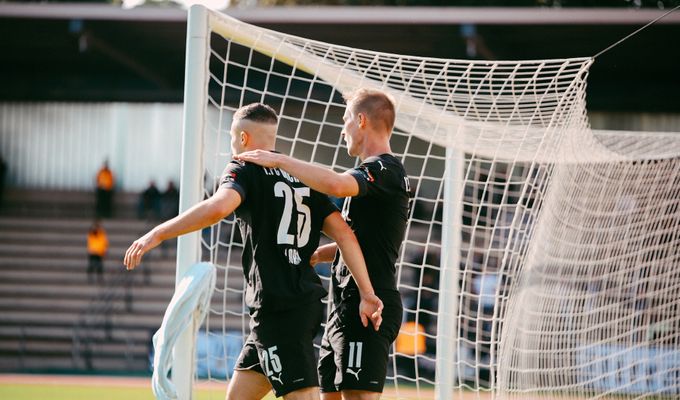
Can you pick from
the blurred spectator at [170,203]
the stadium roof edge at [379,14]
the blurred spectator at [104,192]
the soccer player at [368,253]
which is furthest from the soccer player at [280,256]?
the blurred spectator at [104,192]

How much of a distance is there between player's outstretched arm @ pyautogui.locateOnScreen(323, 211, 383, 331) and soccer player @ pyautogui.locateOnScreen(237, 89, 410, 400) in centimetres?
6

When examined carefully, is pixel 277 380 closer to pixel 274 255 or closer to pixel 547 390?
pixel 274 255

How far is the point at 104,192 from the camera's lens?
22.6 m

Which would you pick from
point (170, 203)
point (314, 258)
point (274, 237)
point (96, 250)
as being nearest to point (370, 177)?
point (274, 237)

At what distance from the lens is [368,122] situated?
4.50 meters

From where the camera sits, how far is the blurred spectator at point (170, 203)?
21406mm

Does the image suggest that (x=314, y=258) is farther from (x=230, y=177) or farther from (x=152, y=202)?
(x=152, y=202)

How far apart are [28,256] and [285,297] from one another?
725 inches

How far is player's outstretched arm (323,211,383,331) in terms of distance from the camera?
13.9 ft

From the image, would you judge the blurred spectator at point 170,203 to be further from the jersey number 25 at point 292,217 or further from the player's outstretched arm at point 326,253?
the jersey number 25 at point 292,217

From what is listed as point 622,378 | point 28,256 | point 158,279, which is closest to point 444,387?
point 622,378

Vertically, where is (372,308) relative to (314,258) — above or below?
below

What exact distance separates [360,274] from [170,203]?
704 inches

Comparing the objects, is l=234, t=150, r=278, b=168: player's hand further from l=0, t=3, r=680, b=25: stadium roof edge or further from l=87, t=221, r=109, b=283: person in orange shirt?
l=87, t=221, r=109, b=283: person in orange shirt
